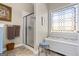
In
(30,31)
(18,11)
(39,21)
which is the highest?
(18,11)

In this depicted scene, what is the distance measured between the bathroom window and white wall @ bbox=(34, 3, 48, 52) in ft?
0.30

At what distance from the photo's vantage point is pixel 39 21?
131 centimetres

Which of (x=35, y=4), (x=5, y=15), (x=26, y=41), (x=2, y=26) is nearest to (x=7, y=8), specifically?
(x=5, y=15)

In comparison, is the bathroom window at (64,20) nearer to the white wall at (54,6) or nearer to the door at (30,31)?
the white wall at (54,6)

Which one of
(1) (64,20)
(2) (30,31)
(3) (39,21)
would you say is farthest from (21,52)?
(1) (64,20)

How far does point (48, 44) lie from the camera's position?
1.30 meters

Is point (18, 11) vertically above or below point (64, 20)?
above

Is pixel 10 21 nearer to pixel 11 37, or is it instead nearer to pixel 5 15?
pixel 5 15

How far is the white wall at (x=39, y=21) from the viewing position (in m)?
1.30

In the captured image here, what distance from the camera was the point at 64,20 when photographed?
1262mm

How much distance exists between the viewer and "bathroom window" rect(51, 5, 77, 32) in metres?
1.23

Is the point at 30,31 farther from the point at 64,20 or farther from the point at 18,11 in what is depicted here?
the point at 64,20

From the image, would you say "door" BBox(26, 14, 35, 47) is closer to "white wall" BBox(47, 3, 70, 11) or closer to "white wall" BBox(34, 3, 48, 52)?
"white wall" BBox(34, 3, 48, 52)

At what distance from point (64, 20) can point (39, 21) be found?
0.32 meters
